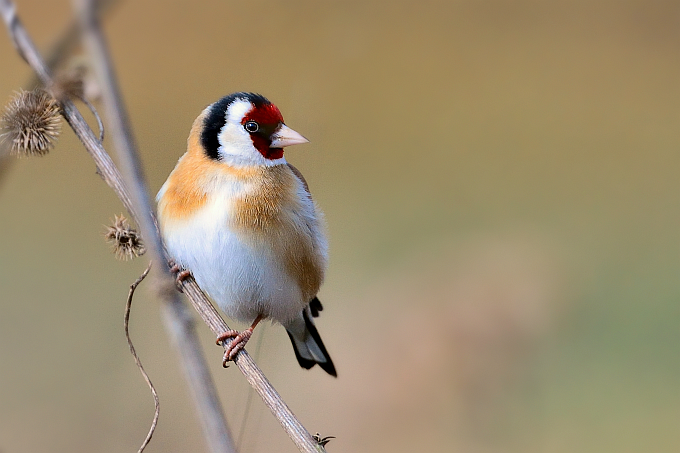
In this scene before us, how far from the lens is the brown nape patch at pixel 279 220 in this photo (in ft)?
8.01

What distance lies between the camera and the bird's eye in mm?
2494

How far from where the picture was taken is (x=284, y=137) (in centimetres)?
248

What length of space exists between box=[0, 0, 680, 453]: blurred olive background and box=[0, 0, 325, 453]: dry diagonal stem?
0.71 feet

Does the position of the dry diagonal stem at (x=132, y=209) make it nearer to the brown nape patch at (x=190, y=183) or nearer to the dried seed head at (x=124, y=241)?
the dried seed head at (x=124, y=241)

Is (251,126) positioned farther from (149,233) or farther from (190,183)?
(149,233)

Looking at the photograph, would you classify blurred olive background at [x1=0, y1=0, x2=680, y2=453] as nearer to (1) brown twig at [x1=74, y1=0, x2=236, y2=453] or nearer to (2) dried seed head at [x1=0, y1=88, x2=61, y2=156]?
(2) dried seed head at [x1=0, y1=88, x2=61, y2=156]

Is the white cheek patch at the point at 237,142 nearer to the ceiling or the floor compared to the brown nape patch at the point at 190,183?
nearer to the ceiling

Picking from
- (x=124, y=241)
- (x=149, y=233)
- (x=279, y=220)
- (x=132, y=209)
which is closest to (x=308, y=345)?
(x=279, y=220)

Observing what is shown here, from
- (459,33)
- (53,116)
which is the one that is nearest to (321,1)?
(459,33)

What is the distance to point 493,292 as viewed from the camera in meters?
5.01

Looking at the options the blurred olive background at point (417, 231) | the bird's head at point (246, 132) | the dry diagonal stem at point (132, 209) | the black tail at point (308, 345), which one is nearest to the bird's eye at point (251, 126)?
the bird's head at point (246, 132)

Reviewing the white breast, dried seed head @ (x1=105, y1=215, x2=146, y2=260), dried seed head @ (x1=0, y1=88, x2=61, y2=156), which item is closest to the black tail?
the white breast

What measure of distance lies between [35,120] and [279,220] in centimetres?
88

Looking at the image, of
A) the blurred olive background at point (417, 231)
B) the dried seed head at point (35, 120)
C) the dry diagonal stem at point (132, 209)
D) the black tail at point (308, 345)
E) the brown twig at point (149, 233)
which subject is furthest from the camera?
the blurred olive background at point (417, 231)
